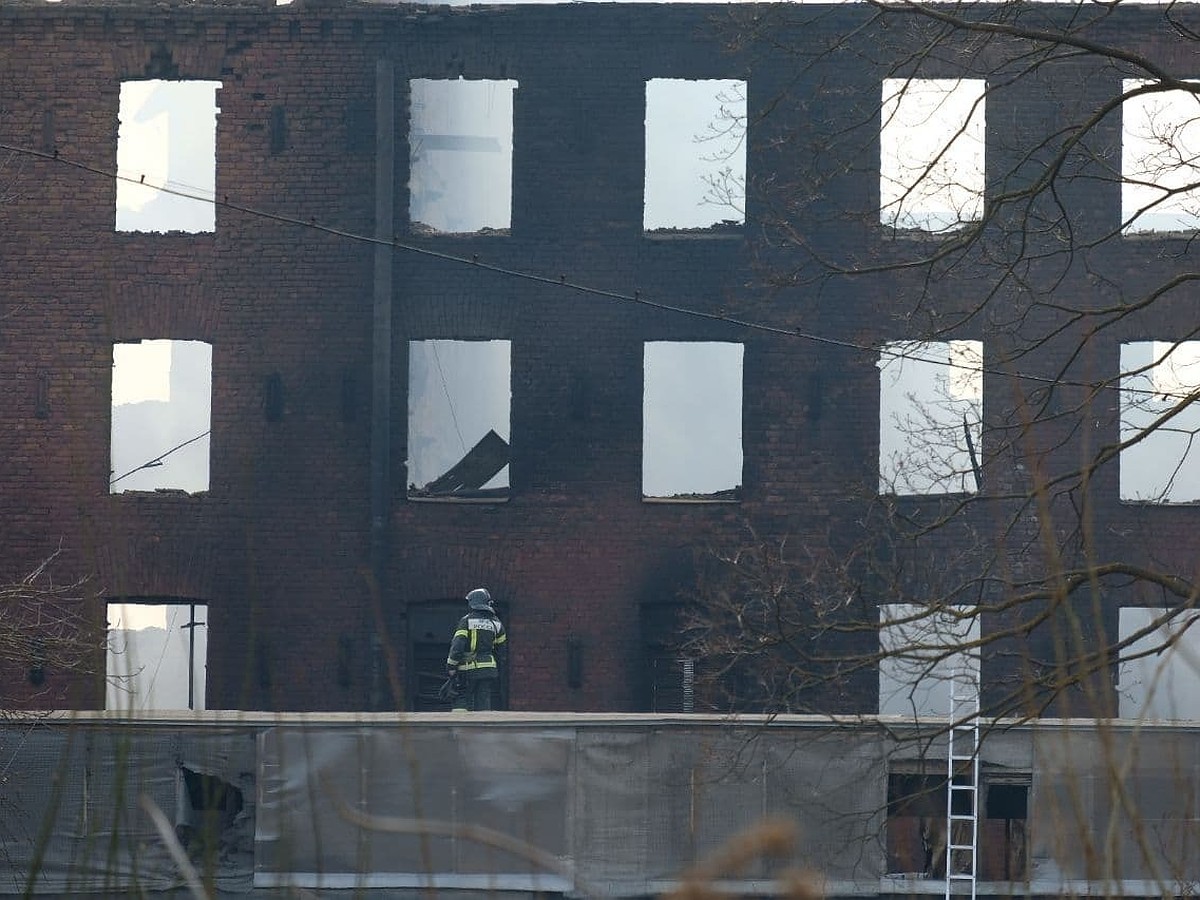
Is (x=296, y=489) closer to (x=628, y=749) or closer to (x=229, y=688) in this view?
(x=229, y=688)

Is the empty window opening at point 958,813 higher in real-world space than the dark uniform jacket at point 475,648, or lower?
lower

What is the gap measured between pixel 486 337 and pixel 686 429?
2.46 metres

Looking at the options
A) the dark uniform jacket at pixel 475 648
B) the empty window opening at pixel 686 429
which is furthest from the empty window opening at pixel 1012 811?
the empty window opening at pixel 686 429

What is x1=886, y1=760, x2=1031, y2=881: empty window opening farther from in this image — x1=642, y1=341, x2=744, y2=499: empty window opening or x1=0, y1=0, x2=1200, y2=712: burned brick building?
x1=642, y1=341, x2=744, y2=499: empty window opening

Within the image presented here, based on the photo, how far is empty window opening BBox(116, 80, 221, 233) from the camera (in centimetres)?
1688

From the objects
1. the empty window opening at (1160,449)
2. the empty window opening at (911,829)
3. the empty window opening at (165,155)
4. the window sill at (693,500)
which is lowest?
the empty window opening at (911,829)

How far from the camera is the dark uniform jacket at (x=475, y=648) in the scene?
13484 millimetres

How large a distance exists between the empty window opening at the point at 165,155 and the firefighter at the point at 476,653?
6.02m

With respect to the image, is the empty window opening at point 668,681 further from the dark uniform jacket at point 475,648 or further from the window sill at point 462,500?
the dark uniform jacket at point 475,648

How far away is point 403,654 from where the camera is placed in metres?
16.4

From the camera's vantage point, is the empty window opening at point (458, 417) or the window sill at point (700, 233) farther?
the empty window opening at point (458, 417)

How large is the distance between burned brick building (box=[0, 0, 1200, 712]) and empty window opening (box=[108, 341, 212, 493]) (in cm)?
4

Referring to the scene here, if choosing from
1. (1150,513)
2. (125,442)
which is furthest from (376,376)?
(1150,513)

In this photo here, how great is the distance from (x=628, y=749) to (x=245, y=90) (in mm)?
9533
